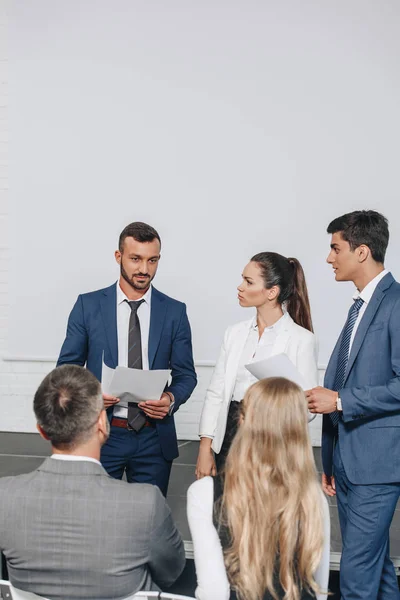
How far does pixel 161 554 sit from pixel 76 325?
136cm

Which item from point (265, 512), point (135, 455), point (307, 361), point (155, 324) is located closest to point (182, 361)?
point (155, 324)

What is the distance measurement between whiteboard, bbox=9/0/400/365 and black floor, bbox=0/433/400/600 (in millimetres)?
638

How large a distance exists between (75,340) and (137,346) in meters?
0.24

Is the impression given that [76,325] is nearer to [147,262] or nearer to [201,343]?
[147,262]

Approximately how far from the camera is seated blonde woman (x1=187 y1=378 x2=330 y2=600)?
169cm

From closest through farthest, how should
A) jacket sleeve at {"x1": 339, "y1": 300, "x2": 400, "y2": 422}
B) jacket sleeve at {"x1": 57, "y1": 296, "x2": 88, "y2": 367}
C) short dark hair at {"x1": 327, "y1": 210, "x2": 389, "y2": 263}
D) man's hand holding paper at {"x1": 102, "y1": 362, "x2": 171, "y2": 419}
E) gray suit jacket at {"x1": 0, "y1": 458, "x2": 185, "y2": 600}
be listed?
gray suit jacket at {"x1": 0, "y1": 458, "x2": 185, "y2": 600} → jacket sleeve at {"x1": 339, "y1": 300, "x2": 400, "y2": 422} → short dark hair at {"x1": 327, "y1": 210, "x2": 389, "y2": 263} → man's hand holding paper at {"x1": 102, "y1": 362, "x2": 171, "y2": 419} → jacket sleeve at {"x1": 57, "y1": 296, "x2": 88, "y2": 367}

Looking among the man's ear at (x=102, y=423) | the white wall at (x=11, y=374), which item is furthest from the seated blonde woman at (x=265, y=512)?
the white wall at (x=11, y=374)

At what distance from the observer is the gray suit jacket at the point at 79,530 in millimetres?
1681

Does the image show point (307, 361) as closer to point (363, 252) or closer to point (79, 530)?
point (363, 252)

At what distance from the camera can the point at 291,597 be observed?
1.70 m

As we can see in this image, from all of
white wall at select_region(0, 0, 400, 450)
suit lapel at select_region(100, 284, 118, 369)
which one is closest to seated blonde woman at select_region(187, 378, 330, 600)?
suit lapel at select_region(100, 284, 118, 369)

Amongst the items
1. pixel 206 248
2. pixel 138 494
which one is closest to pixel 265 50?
pixel 206 248

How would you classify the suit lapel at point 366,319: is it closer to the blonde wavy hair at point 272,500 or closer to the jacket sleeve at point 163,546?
the blonde wavy hair at point 272,500

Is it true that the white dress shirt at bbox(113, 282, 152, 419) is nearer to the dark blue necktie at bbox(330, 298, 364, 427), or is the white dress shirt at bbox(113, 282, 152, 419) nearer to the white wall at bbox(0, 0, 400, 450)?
the dark blue necktie at bbox(330, 298, 364, 427)
